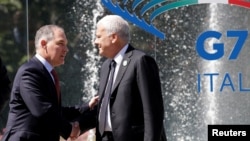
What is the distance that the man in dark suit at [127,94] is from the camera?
5.37m

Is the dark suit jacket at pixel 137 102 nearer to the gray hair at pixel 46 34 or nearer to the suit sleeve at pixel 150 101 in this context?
the suit sleeve at pixel 150 101

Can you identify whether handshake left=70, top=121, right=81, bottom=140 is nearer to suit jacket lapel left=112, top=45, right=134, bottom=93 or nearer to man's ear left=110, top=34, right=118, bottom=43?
suit jacket lapel left=112, top=45, right=134, bottom=93

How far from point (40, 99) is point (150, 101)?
729 mm

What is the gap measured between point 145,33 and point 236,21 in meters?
1.05

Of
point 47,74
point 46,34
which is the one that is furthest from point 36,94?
point 46,34

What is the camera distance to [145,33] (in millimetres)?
9422

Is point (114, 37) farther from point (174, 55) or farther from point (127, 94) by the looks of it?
point (174, 55)

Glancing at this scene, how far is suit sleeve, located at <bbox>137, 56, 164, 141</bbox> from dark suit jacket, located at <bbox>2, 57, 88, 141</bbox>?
1.93 feet

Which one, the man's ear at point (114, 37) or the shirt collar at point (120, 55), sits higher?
the man's ear at point (114, 37)

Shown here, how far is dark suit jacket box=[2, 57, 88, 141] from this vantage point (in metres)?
5.40

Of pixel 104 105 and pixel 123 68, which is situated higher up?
pixel 123 68

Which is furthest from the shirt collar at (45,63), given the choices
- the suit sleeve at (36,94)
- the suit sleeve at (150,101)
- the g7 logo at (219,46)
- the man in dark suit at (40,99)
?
the g7 logo at (219,46)

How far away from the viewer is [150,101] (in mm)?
5355

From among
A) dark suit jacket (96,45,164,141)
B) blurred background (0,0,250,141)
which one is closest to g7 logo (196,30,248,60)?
blurred background (0,0,250,141)
